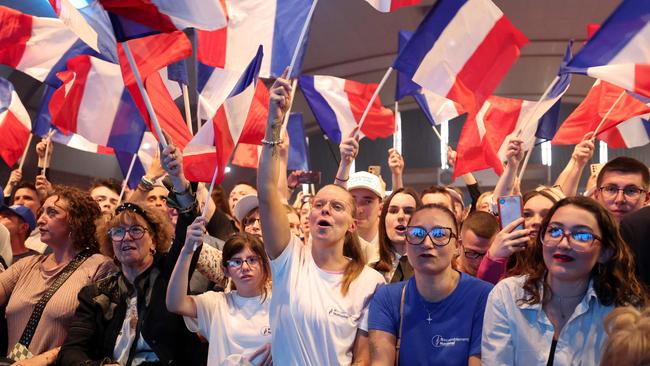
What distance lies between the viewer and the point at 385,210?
5387mm

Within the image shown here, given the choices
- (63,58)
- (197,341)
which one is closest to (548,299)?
(197,341)

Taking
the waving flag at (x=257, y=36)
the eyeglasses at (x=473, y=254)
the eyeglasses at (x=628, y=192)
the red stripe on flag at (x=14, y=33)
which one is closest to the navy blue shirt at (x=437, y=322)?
the eyeglasses at (x=473, y=254)

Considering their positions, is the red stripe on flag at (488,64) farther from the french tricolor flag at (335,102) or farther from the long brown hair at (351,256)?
the long brown hair at (351,256)

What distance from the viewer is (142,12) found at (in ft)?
16.1

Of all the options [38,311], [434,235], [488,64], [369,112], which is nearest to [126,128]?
[38,311]

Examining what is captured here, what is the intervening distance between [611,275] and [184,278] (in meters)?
2.29

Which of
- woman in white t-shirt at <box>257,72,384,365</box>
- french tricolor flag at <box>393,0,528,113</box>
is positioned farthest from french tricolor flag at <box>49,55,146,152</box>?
woman in white t-shirt at <box>257,72,384,365</box>

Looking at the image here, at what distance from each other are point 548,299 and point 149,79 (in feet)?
11.0

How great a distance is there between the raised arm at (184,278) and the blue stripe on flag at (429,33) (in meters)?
2.60

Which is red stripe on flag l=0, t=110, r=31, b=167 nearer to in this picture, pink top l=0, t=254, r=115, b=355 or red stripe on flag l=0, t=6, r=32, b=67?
red stripe on flag l=0, t=6, r=32, b=67

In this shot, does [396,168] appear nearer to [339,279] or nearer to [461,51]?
[461,51]

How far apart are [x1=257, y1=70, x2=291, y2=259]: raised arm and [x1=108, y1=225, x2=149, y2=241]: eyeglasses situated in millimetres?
1264

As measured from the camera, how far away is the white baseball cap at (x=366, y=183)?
593 centimetres

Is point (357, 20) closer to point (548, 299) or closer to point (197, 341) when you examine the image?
point (197, 341)
